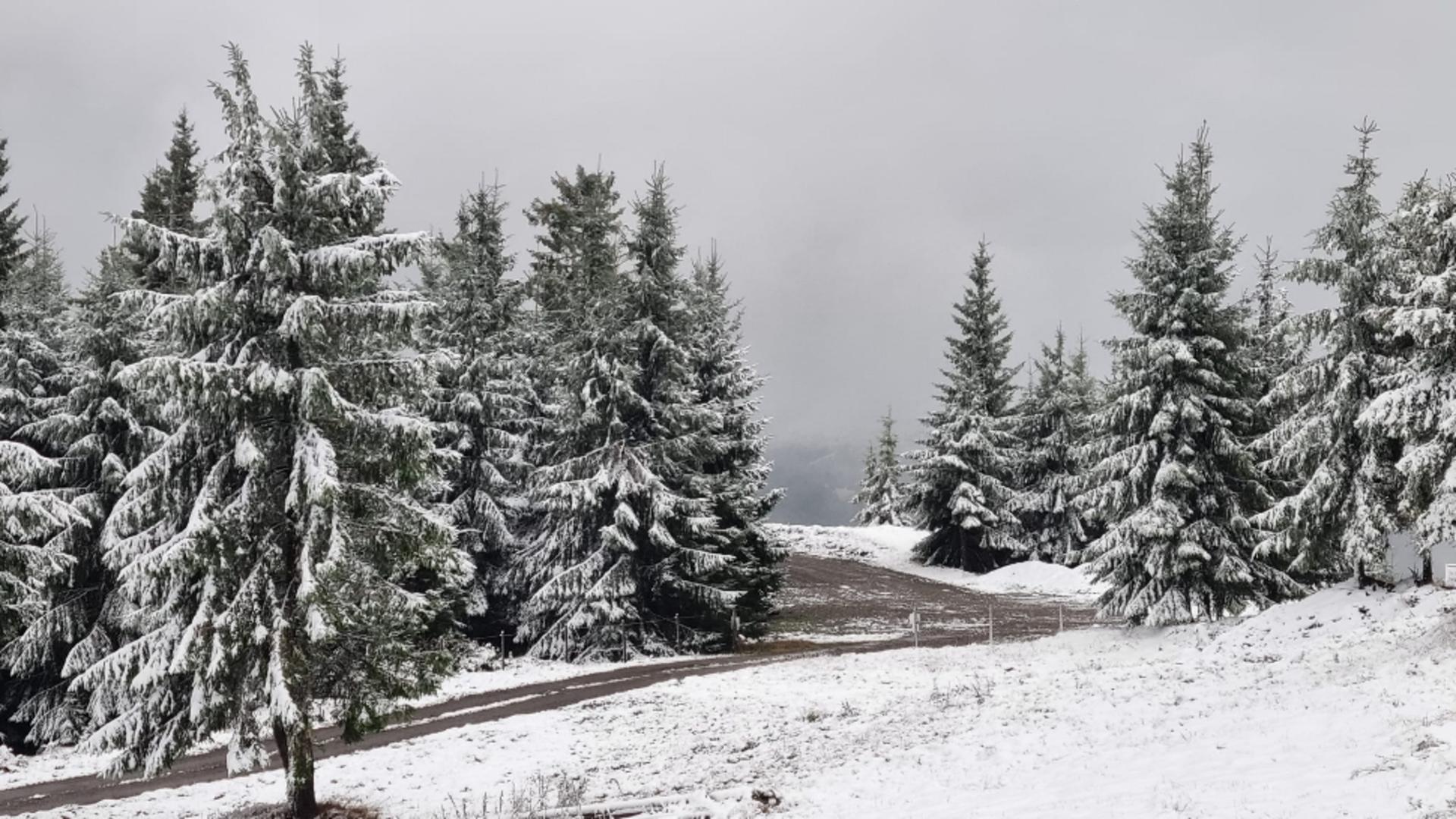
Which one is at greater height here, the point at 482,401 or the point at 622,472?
the point at 482,401

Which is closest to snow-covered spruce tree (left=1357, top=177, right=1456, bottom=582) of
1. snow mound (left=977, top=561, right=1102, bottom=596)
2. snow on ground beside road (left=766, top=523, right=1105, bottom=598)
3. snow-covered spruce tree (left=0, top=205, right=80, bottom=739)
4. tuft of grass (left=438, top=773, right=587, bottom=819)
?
tuft of grass (left=438, top=773, right=587, bottom=819)

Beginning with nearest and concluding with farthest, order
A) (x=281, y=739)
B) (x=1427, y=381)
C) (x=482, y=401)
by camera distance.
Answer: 1. (x=281, y=739)
2. (x=1427, y=381)
3. (x=482, y=401)

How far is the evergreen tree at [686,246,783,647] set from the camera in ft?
101

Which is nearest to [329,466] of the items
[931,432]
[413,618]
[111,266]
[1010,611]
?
[413,618]

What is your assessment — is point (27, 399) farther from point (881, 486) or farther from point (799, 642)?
point (881, 486)

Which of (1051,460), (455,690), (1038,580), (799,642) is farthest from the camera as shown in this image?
(1051,460)

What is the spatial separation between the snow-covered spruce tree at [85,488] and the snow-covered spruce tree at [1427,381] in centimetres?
2797

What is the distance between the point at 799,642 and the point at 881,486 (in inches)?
1863

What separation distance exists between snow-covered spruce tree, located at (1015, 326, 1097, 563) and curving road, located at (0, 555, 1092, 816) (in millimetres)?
8362

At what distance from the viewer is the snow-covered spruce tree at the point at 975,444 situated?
48750 millimetres

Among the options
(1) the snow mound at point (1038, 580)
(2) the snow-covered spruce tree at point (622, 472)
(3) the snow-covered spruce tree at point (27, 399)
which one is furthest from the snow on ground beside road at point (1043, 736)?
(1) the snow mound at point (1038, 580)

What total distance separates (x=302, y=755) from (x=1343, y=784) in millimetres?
13531

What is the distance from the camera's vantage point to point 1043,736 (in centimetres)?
1339

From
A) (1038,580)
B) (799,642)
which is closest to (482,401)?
(799,642)
